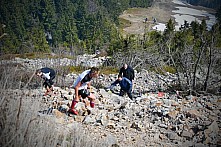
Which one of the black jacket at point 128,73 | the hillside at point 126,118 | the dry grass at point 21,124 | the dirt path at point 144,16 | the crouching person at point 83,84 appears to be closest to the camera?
the dry grass at point 21,124

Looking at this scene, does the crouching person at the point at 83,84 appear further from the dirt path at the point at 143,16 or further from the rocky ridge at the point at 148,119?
the dirt path at the point at 143,16

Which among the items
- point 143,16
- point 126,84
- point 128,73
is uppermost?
point 128,73

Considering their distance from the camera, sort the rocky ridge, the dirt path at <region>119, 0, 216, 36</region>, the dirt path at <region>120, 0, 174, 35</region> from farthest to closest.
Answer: the dirt path at <region>120, 0, 174, 35</region>, the dirt path at <region>119, 0, 216, 36</region>, the rocky ridge

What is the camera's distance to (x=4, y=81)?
2590mm

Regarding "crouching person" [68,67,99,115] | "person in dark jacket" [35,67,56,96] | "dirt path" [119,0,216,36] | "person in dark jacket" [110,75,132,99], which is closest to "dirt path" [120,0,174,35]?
"dirt path" [119,0,216,36]

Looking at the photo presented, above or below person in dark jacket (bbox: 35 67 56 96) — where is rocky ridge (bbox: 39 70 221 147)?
below

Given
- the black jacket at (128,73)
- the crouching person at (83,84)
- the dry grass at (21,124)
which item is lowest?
the black jacket at (128,73)

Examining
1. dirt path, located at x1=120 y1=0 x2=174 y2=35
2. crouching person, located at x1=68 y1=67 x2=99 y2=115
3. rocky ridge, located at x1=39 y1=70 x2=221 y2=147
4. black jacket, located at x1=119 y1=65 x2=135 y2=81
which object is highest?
crouching person, located at x1=68 y1=67 x2=99 y2=115

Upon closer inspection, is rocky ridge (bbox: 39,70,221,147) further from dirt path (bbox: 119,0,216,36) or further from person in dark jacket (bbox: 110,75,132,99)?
dirt path (bbox: 119,0,216,36)

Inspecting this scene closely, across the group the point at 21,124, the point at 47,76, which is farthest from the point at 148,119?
the point at 21,124

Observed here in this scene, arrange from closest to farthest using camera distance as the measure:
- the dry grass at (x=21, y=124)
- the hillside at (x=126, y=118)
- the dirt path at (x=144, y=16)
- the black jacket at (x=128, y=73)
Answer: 1. the dry grass at (x=21, y=124)
2. the hillside at (x=126, y=118)
3. the black jacket at (x=128, y=73)
4. the dirt path at (x=144, y=16)

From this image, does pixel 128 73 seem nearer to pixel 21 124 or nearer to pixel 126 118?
pixel 126 118

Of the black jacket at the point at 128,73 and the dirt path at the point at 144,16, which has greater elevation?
the black jacket at the point at 128,73

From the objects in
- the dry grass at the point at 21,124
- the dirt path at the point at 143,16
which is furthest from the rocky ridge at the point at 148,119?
the dirt path at the point at 143,16
